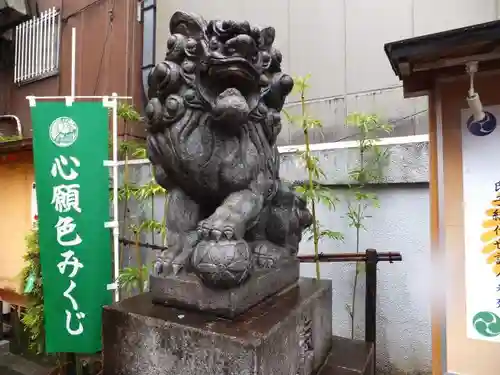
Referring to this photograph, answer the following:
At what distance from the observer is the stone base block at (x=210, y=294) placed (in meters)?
1.59

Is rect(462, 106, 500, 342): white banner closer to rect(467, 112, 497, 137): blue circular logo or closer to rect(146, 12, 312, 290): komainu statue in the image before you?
rect(467, 112, 497, 137): blue circular logo

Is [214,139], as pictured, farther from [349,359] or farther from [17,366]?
[17,366]

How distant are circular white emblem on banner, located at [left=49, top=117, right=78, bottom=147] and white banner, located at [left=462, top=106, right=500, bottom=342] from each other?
8.79 feet

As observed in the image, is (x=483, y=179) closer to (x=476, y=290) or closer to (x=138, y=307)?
(x=476, y=290)

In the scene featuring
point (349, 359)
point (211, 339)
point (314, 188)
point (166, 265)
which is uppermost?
point (314, 188)

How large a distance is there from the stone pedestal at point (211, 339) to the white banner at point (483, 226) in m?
0.77

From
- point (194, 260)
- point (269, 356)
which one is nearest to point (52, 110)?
point (194, 260)

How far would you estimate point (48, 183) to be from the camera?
279cm

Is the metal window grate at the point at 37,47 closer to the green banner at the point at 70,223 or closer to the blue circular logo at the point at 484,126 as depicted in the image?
the green banner at the point at 70,223

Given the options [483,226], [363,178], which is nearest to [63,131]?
[363,178]

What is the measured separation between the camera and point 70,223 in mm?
2795

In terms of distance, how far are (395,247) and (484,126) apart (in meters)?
2.07

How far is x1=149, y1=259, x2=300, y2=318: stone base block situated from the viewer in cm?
159

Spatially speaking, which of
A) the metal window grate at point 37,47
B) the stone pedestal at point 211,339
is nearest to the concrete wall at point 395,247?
the stone pedestal at point 211,339
